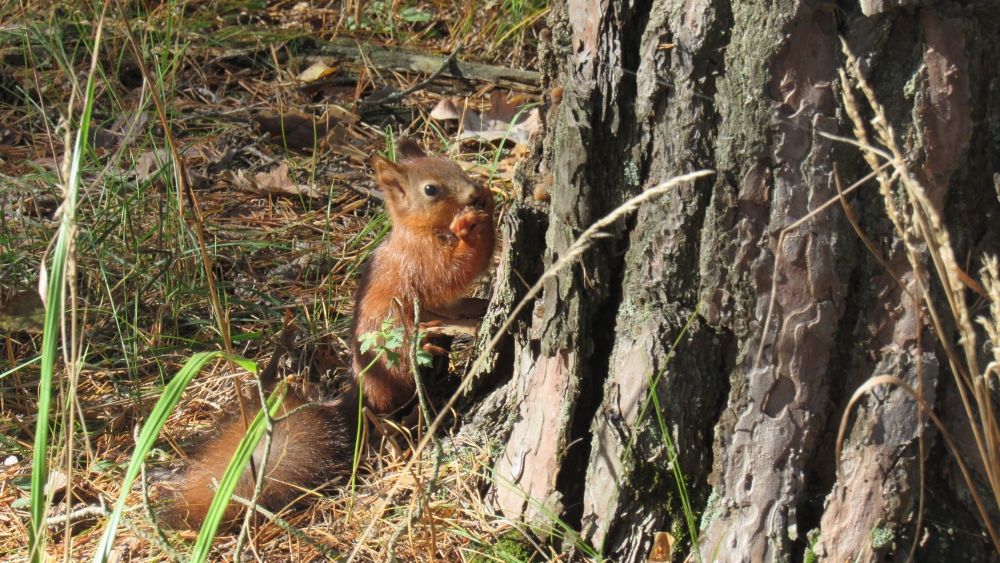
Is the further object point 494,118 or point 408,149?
point 494,118

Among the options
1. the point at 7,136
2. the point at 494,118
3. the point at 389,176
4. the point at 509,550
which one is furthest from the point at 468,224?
the point at 7,136

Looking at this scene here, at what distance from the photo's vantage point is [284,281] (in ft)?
9.25

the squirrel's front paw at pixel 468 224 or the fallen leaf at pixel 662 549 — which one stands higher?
the squirrel's front paw at pixel 468 224

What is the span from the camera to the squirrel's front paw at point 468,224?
Result: 261 centimetres

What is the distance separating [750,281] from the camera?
4.86 feet

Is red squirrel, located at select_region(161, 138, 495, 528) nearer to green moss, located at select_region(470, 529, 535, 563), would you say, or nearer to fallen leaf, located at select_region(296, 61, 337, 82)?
green moss, located at select_region(470, 529, 535, 563)

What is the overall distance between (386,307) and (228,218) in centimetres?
96

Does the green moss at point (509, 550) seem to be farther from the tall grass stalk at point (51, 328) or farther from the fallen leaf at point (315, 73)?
the fallen leaf at point (315, 73)

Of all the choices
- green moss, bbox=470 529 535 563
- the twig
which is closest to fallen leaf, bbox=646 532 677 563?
green moss, bbox=470 529 535 563

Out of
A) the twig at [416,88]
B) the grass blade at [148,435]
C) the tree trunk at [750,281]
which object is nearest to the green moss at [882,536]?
the tree trunk at [750,281]

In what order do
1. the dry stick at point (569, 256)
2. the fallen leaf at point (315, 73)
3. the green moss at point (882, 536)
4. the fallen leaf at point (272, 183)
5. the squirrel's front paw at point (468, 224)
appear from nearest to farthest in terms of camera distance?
1. the dry stick at point (569, 256)
2. the green moss at point (882, 536)
3. the squirrel's front paw at point (468, 224)
4. the fallen leaf at point (272, 183)
5. the fallen leaf at point (315, 73)

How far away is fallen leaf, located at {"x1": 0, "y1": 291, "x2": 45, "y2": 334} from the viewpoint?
7.94 ft

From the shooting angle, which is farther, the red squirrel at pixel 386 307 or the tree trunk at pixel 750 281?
the red squirrel at pixel 386 307

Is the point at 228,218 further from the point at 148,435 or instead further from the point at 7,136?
the point at 148,435
